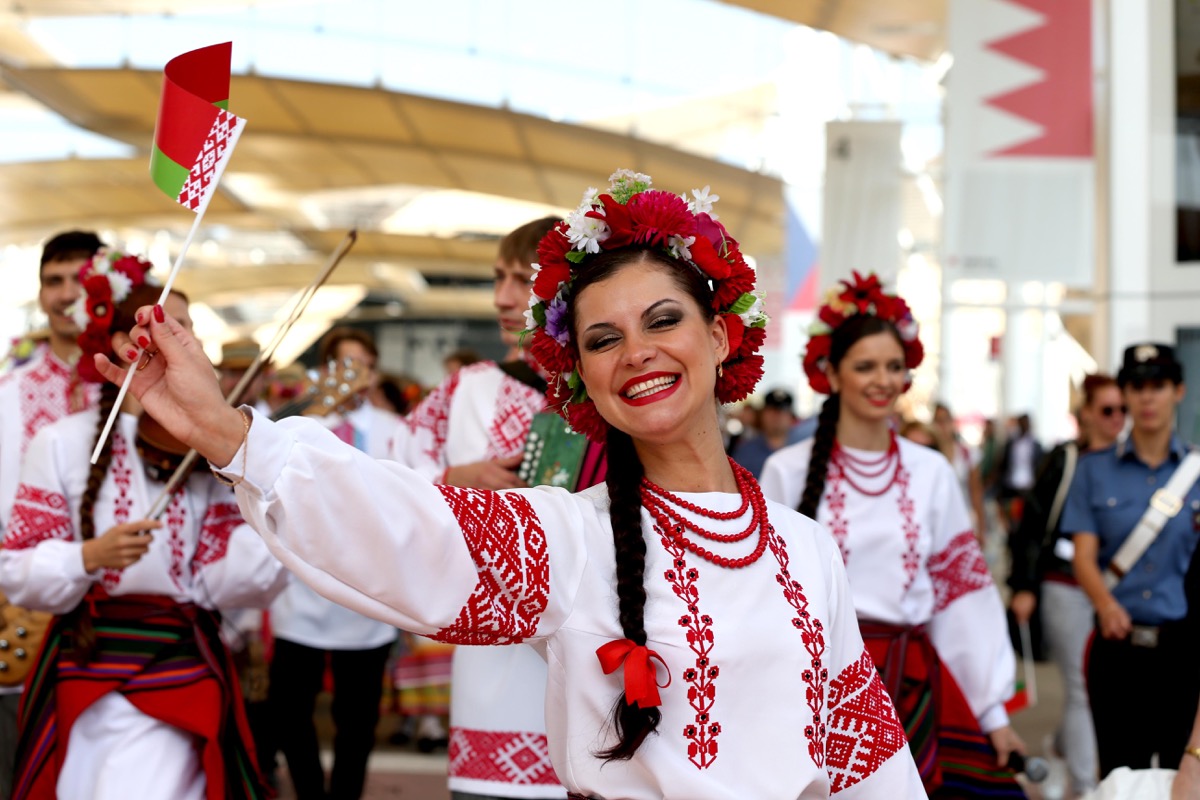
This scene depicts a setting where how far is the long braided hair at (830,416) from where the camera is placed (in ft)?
13.1

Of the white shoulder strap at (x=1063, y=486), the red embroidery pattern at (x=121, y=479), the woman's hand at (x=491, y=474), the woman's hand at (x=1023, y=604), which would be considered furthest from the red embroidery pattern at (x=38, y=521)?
the white shoulder strap at (x=1063, y=486)

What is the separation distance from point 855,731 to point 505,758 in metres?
1.30

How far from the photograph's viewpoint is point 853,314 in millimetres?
4398

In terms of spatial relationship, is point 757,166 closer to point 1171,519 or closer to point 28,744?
point 1171,519

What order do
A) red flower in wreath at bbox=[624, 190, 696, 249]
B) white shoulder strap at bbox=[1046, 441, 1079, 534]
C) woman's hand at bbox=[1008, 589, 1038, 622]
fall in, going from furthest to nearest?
white shoulder strap at bbox=[1046, 441, 1079, 534] → woman's hand at bbox=[1008, 589, 1038, 622] → red flower in wreath at bbox=[624, 190, 696, 249]

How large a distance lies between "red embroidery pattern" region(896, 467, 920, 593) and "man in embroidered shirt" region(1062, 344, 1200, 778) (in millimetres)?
1253

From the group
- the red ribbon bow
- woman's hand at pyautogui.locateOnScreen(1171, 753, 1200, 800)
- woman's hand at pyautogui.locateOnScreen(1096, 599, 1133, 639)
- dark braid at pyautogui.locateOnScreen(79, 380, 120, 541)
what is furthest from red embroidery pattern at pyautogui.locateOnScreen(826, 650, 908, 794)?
woman's hand at pyautogui.locateOnScreen(1096, 599, 1133, 639)

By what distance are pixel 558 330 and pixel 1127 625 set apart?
3.28 meters

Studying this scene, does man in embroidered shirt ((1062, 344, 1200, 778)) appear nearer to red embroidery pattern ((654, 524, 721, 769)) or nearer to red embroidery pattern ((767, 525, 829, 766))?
red embroidery pattern ((767, 525, 829, 766))

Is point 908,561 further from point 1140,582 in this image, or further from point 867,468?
point 1140,582

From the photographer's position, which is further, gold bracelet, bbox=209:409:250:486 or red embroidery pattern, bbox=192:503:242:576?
red embroidery pattern, bbox=192:503:242:576

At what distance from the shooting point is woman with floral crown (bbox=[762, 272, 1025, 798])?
3.91 metres

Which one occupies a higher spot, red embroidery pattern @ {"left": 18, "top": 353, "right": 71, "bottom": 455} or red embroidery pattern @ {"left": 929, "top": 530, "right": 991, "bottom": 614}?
red embroidery pattern @ {"left": 18, "top": 353, "right": 71, "bottom": 455}

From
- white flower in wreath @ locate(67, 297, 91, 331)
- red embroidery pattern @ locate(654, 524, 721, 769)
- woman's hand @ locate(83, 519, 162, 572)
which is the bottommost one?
red embroidery pattern @ locate(654, 524, 721, 769)
